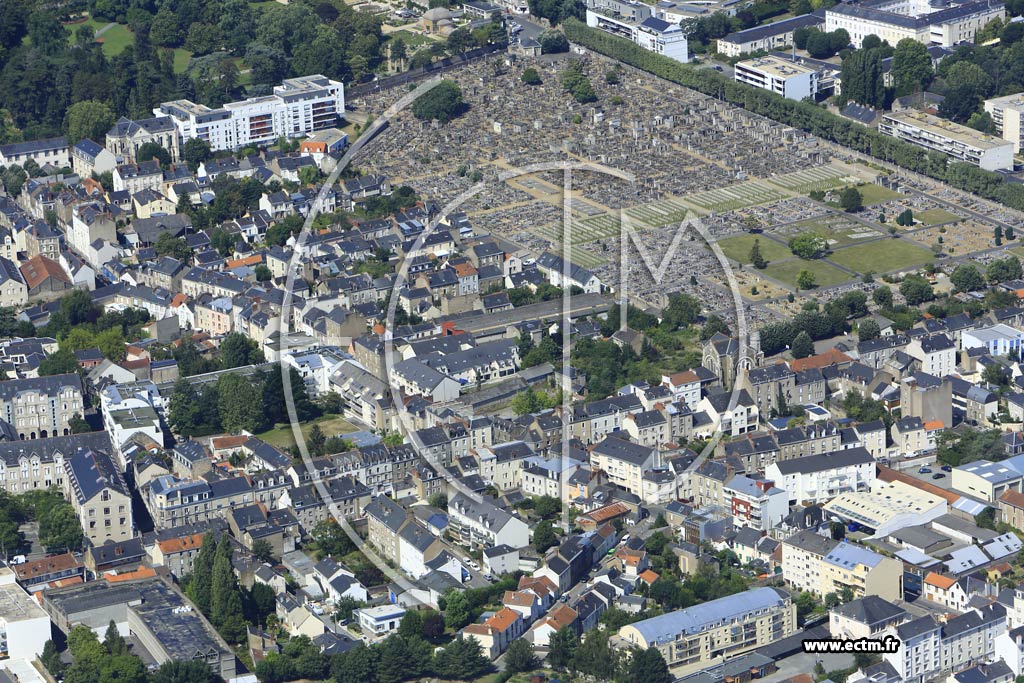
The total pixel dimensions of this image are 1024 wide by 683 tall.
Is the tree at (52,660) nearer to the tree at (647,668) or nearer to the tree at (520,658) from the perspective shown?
the tree at (520,658)

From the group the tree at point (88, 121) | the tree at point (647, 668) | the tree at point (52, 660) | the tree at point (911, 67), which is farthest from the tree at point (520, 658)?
the tree at point (911, 67)

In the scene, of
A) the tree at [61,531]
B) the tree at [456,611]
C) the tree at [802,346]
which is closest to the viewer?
the tree at [456,611]

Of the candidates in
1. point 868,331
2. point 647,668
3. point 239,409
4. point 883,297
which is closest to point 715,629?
point 647,668

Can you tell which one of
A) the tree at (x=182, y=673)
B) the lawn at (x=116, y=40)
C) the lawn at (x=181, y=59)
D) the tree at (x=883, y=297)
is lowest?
the tree at (x=883, y=297)

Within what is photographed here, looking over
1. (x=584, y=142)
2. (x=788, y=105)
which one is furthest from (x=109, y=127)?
(x=788, y=105)

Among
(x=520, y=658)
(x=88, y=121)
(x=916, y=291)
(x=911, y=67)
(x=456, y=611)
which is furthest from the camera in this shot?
(x=911, y=67)

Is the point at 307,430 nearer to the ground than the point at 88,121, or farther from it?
nearer to the ground

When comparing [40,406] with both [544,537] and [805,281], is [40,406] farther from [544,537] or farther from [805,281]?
[805,281]

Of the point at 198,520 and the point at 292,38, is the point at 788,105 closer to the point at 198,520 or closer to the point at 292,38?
the point at 292,38
